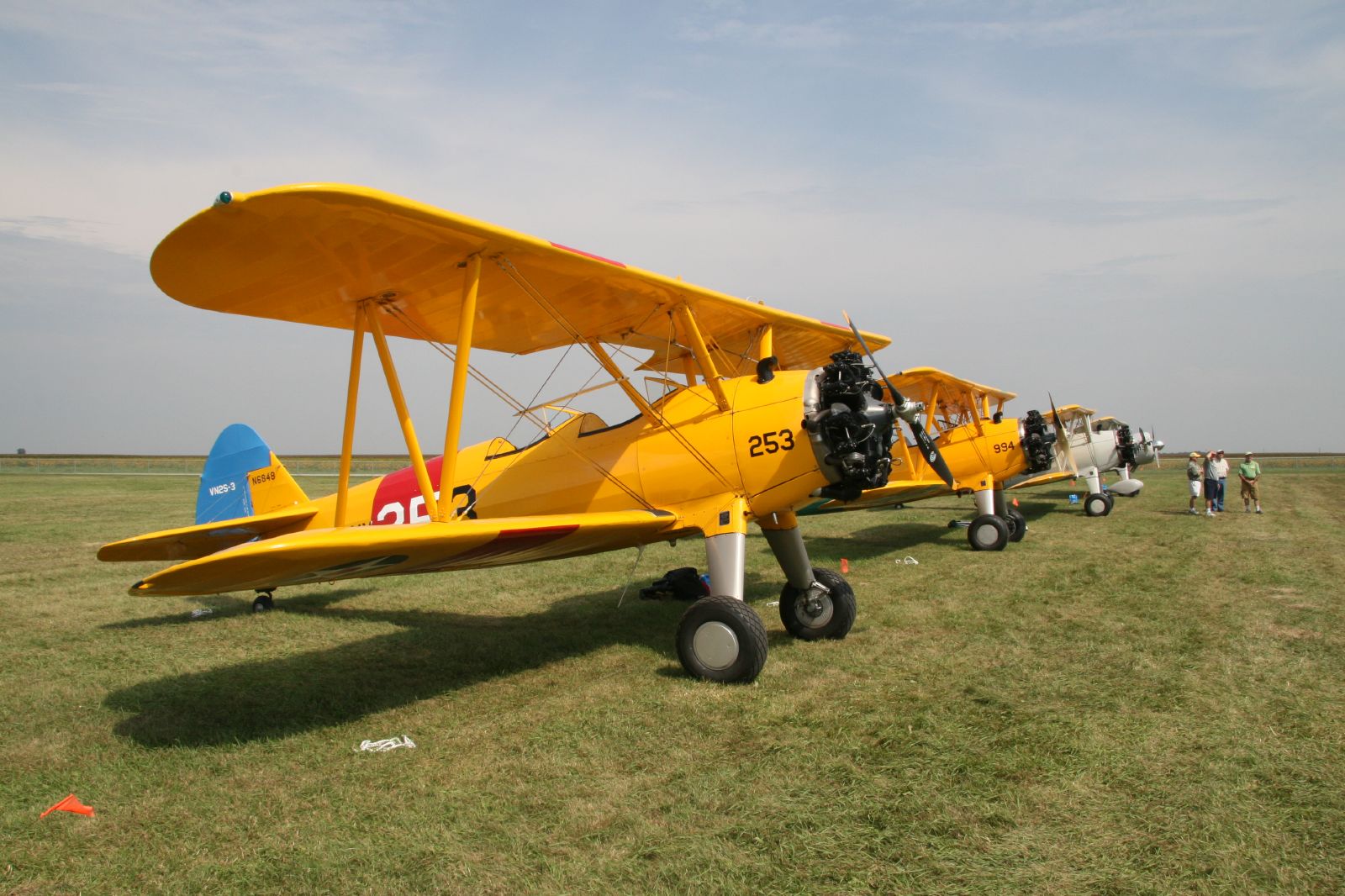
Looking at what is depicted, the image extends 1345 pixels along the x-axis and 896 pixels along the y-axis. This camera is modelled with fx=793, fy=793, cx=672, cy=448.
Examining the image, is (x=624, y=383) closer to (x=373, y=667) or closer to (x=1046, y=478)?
(x=373, y=667)

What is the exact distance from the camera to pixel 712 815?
3256 millimetres

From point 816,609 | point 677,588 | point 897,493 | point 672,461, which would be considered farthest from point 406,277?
point 897,493

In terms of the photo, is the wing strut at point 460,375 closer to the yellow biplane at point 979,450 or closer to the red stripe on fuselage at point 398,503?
the red stripe on fuselage at point 398,503

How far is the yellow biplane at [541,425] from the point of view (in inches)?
172

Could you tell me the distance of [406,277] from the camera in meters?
5.42

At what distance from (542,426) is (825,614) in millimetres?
2767

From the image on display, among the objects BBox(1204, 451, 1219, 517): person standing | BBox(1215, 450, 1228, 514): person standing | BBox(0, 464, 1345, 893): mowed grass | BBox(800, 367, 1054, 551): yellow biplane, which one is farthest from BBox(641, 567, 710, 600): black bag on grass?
BBox(1215, 450, 1228, 514): person standing

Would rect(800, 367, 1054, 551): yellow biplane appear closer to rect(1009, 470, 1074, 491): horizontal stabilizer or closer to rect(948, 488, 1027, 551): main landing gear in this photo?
rect(948, 488, 1027, 551): main landing gear

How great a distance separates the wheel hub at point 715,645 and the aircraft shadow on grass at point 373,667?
15.5 inches

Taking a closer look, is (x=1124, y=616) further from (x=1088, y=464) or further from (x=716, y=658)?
(x=1088, y=464)

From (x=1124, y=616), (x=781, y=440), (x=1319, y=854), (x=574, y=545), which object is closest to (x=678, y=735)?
(x=574, y=545)

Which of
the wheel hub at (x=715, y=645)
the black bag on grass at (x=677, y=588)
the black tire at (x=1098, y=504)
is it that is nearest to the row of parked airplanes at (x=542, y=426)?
the wheel hub at (x=715, y=645)

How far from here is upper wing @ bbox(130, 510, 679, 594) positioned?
371 centimetres

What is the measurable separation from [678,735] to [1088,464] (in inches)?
724
